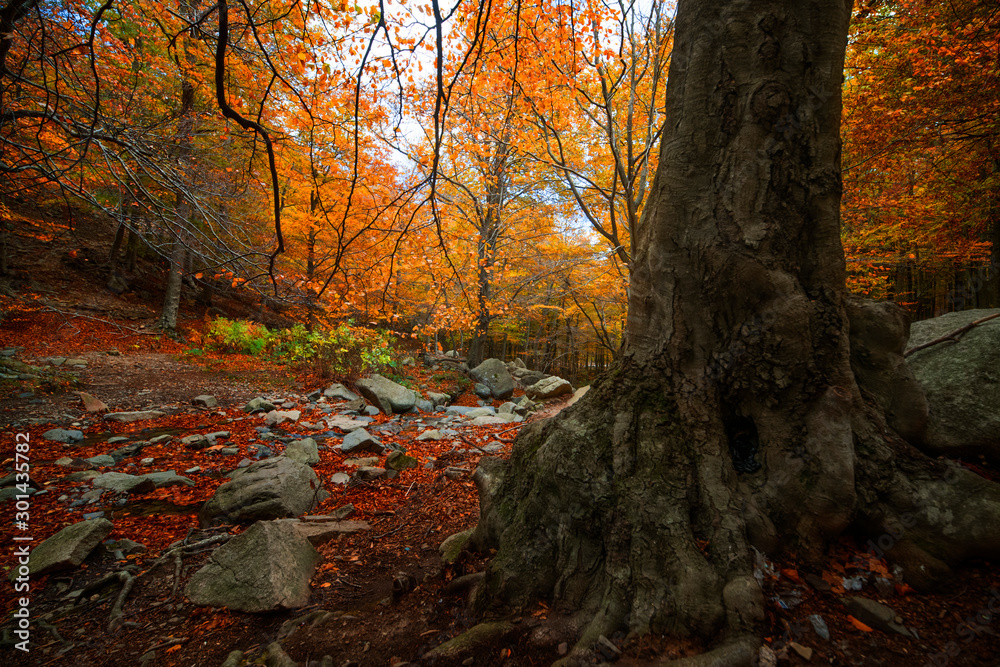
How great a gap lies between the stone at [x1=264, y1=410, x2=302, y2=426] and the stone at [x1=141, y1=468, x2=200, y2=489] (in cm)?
195

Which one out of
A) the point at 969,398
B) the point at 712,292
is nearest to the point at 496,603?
the point at 712,292

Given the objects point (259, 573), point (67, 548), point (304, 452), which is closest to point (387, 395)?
point (304, 452)

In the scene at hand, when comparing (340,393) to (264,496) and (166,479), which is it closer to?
(166,479)

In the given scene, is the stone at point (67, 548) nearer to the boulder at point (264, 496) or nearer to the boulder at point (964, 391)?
the boulder at point (264, 496)

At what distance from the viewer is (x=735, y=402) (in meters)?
1.95

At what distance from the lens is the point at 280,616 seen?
2.22 metres

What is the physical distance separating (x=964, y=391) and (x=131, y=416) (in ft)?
29.2

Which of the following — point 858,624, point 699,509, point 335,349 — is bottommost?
point 858,624

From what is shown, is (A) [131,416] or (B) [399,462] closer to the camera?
(B) [399,462]

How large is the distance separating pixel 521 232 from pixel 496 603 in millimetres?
11242

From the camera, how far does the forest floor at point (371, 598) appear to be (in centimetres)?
137

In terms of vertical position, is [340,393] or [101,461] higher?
[340,393]

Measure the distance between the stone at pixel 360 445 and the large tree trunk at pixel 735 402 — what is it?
11.1 feet

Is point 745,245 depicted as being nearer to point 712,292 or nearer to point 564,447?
point 712,292
